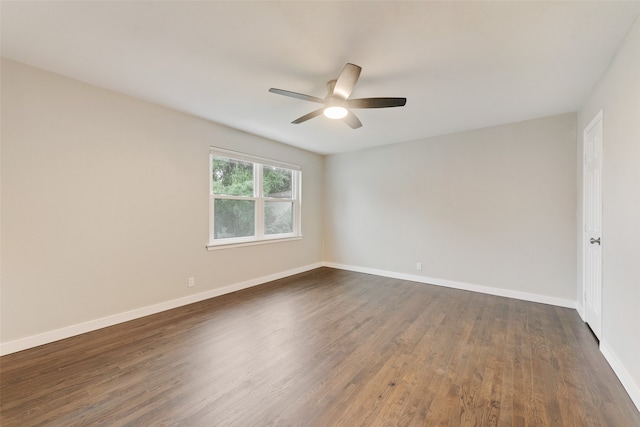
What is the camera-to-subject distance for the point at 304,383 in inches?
74.9

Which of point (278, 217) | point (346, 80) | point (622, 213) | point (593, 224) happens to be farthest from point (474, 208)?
point (278, 217)

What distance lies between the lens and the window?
3957mm

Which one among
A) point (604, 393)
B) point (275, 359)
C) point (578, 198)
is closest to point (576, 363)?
point (604, 393)

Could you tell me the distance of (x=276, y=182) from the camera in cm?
496

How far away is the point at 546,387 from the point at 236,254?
3.73m

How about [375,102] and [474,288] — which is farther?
[474,288]

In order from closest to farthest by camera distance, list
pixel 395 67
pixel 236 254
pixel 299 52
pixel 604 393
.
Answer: pixel 604 393 < pixel 299 52 < pixel 395 67 < pixel 236 254

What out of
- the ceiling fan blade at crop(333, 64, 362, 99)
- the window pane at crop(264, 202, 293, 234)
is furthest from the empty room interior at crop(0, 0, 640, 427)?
the window pane at crop(264, 202, 293, 234)

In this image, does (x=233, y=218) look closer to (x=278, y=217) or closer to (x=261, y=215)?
(x=261, y=215)

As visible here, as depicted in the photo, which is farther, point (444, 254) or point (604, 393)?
point (444, 254)

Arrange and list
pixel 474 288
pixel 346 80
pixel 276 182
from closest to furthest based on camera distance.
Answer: pixel 346 80 < pixel 474 288 < pixel 276 182

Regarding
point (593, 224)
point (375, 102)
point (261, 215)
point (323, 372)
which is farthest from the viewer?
point (261, 215)

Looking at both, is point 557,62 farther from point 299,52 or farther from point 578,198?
point 299,52

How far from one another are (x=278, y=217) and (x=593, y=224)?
430 centimetres
